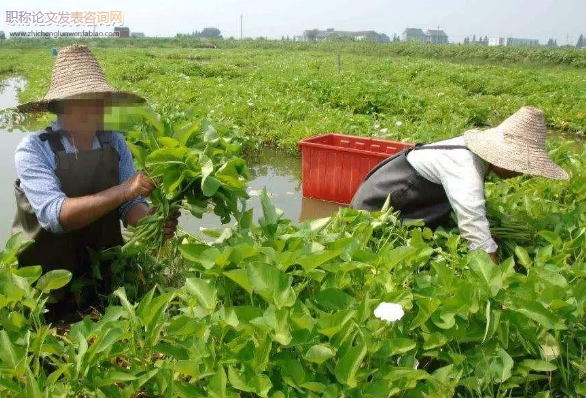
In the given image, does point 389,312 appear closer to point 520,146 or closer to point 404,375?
point 404,375

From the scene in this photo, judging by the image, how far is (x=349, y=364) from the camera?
155cm

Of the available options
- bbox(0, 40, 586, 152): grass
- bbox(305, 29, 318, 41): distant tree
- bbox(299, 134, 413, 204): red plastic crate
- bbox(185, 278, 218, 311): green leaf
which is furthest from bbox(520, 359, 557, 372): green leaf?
bbox(305, 29, 318, 41): distant tree

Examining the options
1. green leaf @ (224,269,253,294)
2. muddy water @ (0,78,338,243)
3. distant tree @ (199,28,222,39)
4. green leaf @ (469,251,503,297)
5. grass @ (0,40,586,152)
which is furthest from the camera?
Result: distant tree @ (199,28,222,39)

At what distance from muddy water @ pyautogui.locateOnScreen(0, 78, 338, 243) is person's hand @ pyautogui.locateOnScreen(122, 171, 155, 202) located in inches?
52.3

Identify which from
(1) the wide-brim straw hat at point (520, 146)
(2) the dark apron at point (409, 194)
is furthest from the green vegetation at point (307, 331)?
(2) the dark apron at point (409, 194)

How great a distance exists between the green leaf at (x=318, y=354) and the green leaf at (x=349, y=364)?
0.04 m

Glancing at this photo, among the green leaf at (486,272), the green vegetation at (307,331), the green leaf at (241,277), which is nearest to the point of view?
the green vegetation at (307,331)

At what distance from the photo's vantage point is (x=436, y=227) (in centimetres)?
308

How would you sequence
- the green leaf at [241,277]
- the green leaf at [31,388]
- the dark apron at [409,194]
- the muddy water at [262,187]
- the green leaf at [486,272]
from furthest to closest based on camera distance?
1. the muddy water at [262,187]
2. the dark apron at [409,194]
3. the green leaf at [486,272]
4. the green leaf at [241,277]
5. the green leaf at [31,388]

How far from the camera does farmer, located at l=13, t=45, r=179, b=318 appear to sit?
7.41ft

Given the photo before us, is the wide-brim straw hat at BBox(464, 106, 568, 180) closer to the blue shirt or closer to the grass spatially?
the blue shirt

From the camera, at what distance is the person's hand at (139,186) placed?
7.20 ft

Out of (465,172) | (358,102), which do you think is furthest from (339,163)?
(358,102)

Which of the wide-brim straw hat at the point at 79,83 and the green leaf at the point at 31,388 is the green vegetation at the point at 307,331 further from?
the wide-brim straw hat at the point at 79,83
